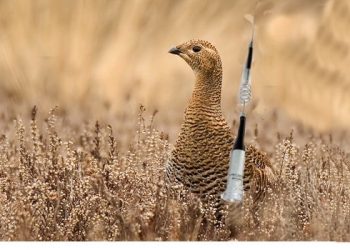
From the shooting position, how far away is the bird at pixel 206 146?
440cm

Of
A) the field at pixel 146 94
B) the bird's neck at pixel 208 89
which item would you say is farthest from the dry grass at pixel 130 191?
the bird's neck at pixel 208 89

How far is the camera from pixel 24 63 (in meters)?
4.55

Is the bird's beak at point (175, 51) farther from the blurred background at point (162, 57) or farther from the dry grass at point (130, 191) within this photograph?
the dry grass at point (130, 191)

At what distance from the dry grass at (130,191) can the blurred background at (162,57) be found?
0.08 metres

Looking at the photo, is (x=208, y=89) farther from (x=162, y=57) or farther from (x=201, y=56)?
(x=162, y=57)

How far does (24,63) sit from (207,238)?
0.95 meters

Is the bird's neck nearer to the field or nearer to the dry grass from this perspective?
the field

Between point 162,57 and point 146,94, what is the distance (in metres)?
0.15

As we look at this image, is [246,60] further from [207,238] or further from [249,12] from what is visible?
[207,238]

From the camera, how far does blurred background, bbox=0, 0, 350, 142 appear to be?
4.55 m

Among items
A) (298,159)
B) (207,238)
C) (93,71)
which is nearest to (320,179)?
(298,159)

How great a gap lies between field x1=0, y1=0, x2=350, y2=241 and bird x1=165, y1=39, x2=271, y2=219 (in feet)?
0.15

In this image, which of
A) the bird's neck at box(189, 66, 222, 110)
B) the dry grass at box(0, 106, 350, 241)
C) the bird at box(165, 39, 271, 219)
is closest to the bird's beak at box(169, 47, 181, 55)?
the bird at box(165, 39, 271, 219)

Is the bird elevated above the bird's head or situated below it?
below
